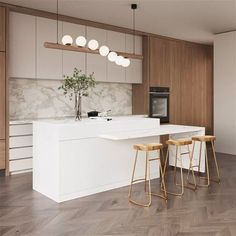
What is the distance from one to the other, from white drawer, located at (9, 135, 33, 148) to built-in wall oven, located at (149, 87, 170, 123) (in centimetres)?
307

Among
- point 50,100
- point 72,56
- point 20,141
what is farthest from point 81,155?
point 72,56

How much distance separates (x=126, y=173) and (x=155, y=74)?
135 inches

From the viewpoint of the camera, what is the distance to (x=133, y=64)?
7.05 meters

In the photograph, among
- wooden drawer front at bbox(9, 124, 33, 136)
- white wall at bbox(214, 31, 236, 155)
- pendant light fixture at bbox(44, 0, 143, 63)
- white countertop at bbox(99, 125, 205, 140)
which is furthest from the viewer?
white wall at bbox(214, 31, 236, 155)

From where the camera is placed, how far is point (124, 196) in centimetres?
390

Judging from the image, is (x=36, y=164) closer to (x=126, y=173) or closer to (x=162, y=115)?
(x=126, y=173)

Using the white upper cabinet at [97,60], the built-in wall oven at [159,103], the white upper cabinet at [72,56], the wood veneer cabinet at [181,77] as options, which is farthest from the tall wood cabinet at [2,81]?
the built-in wall oven at [159,103]

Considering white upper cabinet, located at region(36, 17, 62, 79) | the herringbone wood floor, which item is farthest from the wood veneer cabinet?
the herringbone wood floor

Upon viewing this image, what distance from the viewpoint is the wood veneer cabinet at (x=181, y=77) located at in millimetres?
7180

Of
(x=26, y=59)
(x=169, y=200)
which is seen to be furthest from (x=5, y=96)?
(x=169, y=200)

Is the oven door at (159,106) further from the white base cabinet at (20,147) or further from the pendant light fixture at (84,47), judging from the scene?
the white base cabinet at (20,147)

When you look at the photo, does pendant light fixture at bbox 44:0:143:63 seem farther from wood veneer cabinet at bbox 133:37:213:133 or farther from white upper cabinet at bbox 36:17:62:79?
wood veneer cabinet at bbox 133:37:213:133

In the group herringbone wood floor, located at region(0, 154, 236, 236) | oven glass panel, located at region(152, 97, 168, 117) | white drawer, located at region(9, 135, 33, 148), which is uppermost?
oven glass panel, located at region(152, 97, 168, 117)

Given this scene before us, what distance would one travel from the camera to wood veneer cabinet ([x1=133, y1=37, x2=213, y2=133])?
283 inches
